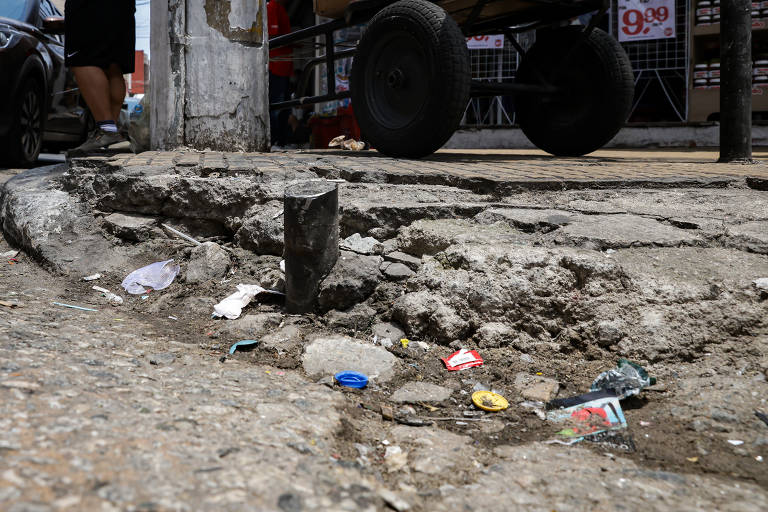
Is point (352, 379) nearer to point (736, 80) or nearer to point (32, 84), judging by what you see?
point (736, 80)

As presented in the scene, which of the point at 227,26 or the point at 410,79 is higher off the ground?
the point at 227,26

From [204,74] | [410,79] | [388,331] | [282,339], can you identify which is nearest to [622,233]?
[388,331]

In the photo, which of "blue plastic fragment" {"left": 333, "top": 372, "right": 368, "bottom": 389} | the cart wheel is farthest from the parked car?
"blue plastic fragment" {"left": 333, "top": 372, "right": 368, "bottom": 389}

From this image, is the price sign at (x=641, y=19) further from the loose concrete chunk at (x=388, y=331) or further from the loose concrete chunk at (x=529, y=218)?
the loose concrete chunk at (x=388, y=331)

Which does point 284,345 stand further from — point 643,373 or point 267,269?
point 643,373

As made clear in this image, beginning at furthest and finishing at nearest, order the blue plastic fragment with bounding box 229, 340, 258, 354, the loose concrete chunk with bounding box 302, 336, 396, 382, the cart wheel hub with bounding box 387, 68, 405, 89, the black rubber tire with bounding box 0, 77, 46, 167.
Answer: the black rubber tire with bounding box 0, 77, 46, 167
the cart wheel hub with bounding box 387, 68, 405, 89
the blue plastic fragment with bounding box 229, 340, 258, 354
the loose concrete chunk with bounding box 302, 336, 396, 382

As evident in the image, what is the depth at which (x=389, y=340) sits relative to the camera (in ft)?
6.50

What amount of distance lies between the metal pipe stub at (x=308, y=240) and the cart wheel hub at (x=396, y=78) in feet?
6.12

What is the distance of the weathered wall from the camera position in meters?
4.10

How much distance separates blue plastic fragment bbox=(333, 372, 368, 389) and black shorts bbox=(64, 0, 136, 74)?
3.34 m

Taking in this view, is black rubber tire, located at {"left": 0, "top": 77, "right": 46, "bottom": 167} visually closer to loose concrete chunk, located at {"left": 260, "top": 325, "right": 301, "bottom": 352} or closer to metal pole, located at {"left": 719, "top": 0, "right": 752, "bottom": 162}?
loose concrete chunk, located at {"left": 260, "top": 325, "right": 301, "bottom": 352}

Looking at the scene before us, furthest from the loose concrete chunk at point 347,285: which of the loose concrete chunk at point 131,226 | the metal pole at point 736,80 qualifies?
the metal pole at point 736,80

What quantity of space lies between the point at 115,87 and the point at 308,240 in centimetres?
302

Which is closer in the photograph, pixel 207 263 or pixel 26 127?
pixel 207 263
